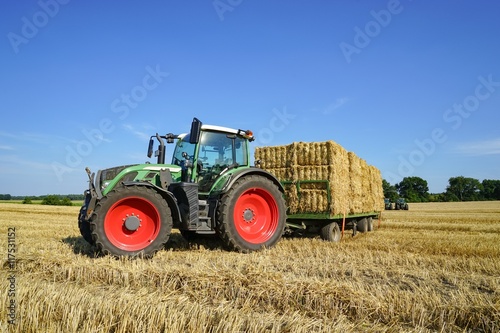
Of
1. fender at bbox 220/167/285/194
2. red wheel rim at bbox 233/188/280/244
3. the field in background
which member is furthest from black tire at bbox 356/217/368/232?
the field in background

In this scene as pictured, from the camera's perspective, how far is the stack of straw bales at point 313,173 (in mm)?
7885

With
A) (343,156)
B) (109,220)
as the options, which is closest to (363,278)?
(109,220)

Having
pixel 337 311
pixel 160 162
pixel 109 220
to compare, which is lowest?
pixel 337 311

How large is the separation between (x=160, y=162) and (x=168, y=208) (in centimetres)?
150

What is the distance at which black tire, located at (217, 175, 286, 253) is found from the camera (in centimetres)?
612

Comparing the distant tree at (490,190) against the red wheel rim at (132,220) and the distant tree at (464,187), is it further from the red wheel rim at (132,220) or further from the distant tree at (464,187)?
the red wheel rim at (132,220)

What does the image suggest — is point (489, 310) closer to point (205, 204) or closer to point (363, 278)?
point (363, 278)

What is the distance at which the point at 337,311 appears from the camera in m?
3.25

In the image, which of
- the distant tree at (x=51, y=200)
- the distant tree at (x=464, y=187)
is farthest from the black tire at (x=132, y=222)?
the distant tree at (x=464, y=187)

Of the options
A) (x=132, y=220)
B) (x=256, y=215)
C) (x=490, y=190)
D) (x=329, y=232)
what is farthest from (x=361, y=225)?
(x=490, y=190)

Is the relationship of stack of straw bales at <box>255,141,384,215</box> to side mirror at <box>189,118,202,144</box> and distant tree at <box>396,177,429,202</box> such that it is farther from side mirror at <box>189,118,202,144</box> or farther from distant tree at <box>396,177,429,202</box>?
distant tree at <box>396,177,429,202</box>

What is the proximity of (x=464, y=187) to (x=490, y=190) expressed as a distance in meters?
4.24

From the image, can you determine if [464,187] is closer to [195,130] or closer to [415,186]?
[415,186]

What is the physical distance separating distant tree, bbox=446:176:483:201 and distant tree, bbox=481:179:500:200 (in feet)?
2.66
